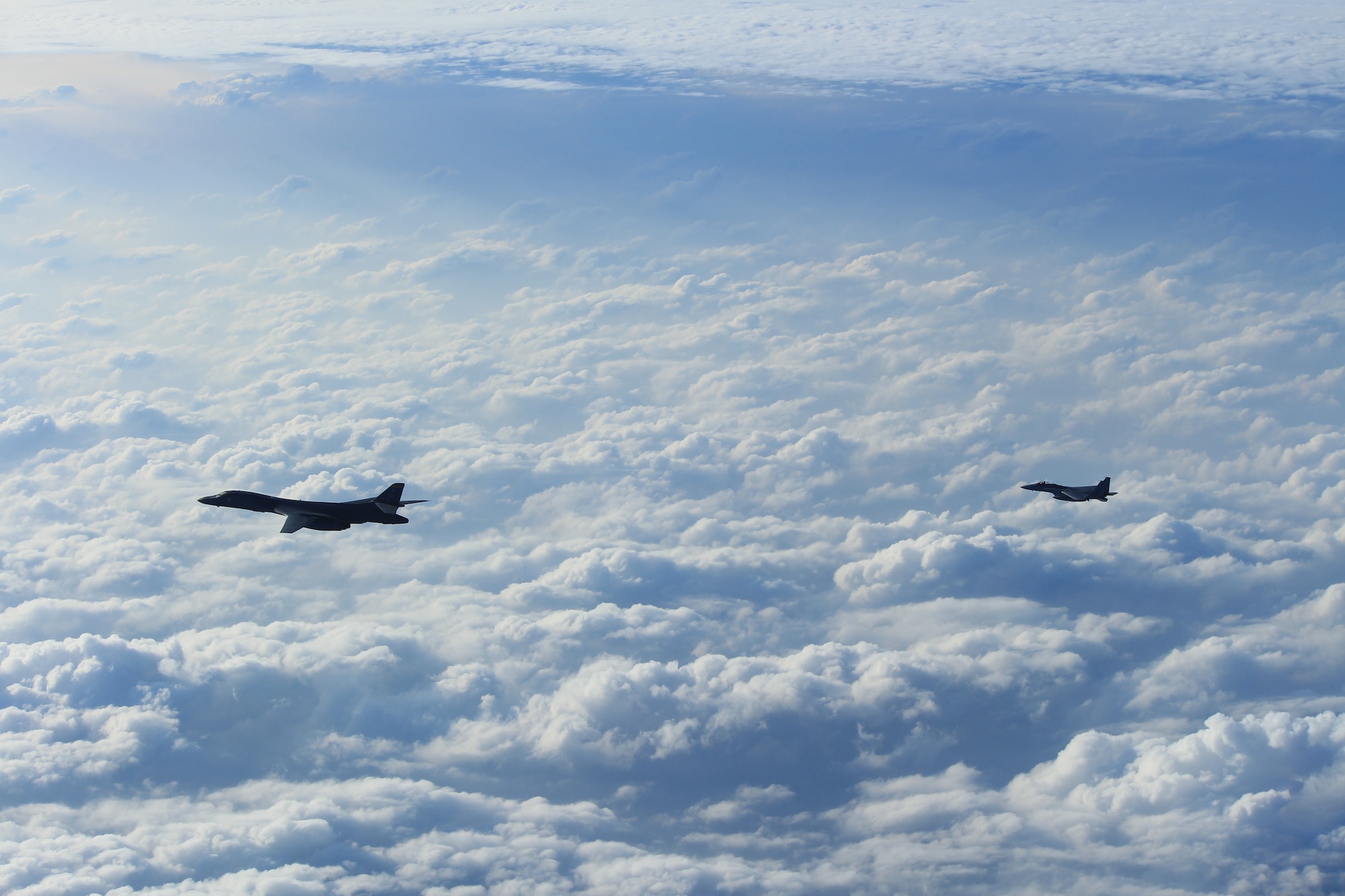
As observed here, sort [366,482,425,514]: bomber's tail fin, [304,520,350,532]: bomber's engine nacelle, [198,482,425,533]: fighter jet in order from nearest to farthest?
1. [198,482,425,533]: fighter jet
2. [366,482,425,514]: bomber's tail fin
3. [304,520,350,532]: bomber's engine nacelle

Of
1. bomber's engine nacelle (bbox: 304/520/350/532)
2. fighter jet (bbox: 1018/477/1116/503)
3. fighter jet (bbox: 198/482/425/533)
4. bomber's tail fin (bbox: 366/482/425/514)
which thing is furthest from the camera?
fighter jet (bbox: 1018/477/1116/503)

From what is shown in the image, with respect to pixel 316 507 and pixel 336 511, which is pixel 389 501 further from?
pixel 316 507

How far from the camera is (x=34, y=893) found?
200 metres

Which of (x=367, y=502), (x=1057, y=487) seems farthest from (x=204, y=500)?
(x=1057, y=487)

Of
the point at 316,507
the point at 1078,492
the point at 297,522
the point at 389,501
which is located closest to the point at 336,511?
the point at 316,507

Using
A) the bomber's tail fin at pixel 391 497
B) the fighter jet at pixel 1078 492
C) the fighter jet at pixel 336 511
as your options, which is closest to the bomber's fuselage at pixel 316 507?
the fighter jet at pixel 336 511

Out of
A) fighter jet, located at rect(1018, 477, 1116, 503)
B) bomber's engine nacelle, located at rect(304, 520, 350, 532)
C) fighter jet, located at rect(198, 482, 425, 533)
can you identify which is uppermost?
fighter jet, located at rect(1018, 477, 1116, 503)

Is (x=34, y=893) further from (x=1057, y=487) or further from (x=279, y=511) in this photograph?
(x=1057, y=487)

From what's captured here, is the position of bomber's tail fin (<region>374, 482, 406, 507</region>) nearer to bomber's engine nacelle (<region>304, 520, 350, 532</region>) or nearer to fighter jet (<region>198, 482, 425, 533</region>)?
fighter jet (<region>198, 482, 425, 533</region>)

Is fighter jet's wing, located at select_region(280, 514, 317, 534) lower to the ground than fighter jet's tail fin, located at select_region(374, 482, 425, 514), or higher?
lower

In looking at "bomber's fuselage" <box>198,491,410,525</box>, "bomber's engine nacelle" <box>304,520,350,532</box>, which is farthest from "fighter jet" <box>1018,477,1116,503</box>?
"bomber's engine nacelle" <box>304,520,350,532</box>

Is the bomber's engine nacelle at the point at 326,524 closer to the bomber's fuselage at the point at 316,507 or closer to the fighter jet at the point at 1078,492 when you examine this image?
the bomber's fuselage at the point at 316,507

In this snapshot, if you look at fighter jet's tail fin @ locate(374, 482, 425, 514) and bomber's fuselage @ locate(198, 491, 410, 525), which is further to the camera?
fighter jet's tail fin @ locate(374, 482, 425, 514)

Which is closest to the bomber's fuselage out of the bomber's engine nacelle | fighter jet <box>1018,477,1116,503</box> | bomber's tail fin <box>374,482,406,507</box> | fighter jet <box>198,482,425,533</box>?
fighter jet <box>198,482,425,533</box>
